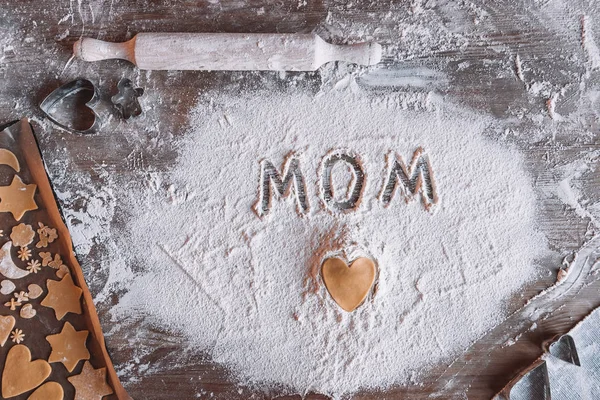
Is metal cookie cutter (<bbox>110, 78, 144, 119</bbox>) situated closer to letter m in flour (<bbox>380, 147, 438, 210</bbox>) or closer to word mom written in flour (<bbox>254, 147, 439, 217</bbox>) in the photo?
word mom written in flour (<bbox>254, 147, 439, 217</bbox>)

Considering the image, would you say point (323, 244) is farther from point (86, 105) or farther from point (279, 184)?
point (86, 105)

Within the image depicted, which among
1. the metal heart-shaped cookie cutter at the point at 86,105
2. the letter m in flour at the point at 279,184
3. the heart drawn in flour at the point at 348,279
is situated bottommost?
the heart drawn in flour at the point at 348,279

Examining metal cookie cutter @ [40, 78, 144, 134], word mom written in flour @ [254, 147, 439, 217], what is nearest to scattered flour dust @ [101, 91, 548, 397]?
word mom written in flour @ [254, 147, 439, 217]

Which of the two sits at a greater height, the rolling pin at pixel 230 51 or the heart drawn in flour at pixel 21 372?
the rolling pin at pixel 230 51

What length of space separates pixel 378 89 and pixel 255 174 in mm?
283

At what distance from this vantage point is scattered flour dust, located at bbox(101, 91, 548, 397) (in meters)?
0.83

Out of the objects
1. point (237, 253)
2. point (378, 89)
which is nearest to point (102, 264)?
point (237, 253)

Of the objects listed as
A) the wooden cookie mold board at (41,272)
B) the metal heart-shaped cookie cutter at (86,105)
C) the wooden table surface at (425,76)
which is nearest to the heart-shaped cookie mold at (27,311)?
the wooden cookie mold board at (41,272)

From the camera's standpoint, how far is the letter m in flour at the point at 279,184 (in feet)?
2.75

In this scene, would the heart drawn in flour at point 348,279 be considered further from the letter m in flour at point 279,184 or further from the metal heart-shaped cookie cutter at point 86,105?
the metal heart-shaped cookie cutter at point 86,105

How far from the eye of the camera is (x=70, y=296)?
84 cm

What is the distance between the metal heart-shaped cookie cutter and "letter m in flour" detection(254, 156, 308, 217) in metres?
0.30

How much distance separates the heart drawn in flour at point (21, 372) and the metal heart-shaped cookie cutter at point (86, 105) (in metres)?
0.43

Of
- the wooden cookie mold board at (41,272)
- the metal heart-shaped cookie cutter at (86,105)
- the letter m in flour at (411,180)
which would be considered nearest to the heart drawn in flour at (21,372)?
the wooden cookie mold board at (41,272)
